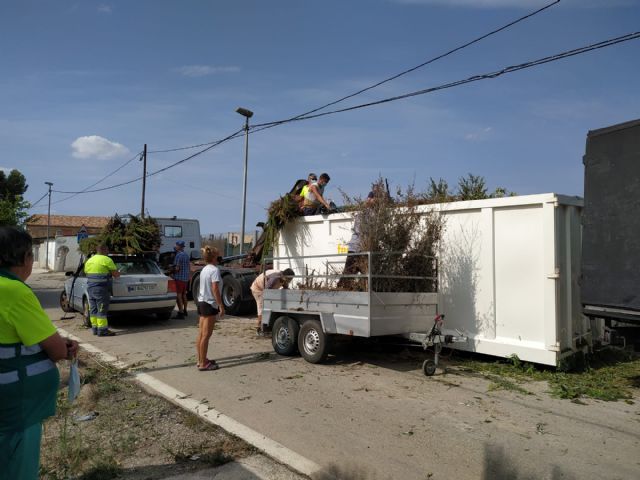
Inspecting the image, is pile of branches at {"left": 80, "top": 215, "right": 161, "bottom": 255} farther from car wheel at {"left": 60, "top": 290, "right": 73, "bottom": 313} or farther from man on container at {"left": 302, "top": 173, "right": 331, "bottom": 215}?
man on container at {"left": 302, "top": 173, "right": 331, "bottom": 215}

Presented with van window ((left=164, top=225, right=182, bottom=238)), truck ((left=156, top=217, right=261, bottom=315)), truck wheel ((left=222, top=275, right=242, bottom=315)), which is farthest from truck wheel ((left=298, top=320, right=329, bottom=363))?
van window ((left=164, top=225, right=182, bottom=238))

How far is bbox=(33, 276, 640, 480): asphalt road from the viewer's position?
393 cm

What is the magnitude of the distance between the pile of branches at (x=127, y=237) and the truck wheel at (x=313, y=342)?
548 cm

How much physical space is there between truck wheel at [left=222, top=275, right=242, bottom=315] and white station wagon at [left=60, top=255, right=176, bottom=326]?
160 cm

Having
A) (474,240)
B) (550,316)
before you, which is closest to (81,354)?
(474,240)

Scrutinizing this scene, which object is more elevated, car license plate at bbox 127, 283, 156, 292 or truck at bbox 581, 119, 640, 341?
truck at bbox 581, 119, 640, 341

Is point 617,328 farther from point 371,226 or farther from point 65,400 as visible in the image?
point 65,400

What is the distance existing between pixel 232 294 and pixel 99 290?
3587 mm

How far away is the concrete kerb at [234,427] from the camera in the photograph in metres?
3.89

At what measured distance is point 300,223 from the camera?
398 inches

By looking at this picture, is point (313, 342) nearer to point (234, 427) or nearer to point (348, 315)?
point (348, 315)

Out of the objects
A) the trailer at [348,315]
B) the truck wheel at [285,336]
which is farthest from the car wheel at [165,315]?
the truck wheel at [285,336]

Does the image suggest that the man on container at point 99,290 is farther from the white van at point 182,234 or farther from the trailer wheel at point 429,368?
the white van at point 182,234

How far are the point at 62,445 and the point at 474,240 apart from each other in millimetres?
5923
